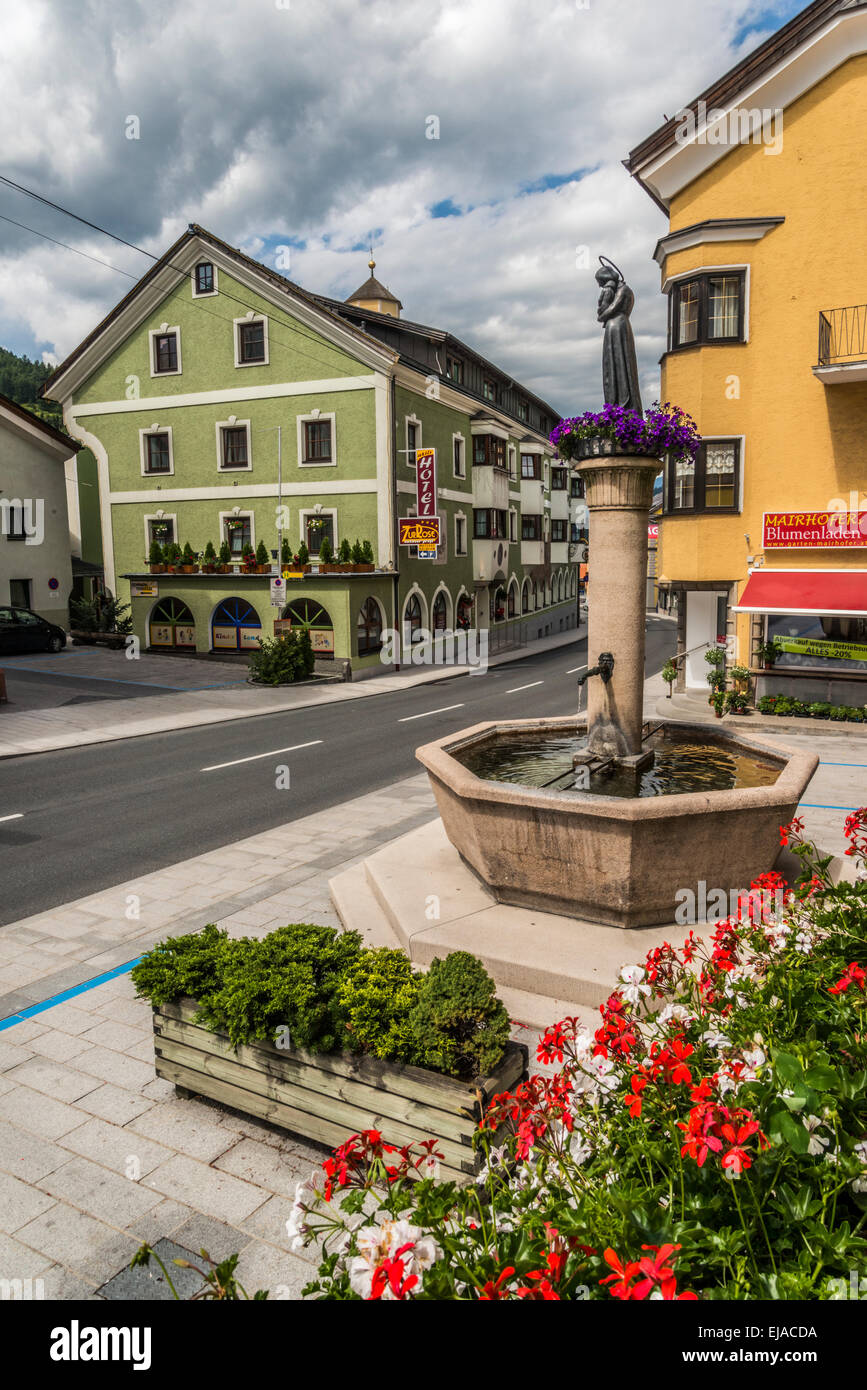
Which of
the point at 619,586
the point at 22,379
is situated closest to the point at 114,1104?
the point at 619,586

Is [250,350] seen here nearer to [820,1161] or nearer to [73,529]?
[73,529]

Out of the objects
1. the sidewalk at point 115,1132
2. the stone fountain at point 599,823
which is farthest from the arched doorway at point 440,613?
the sidewalk at point 115,1132

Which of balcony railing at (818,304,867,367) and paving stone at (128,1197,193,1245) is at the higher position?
balcony railing at (818,304,867,367)

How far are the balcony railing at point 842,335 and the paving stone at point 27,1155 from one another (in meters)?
21.0

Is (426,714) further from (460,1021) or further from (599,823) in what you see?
(460,1021)

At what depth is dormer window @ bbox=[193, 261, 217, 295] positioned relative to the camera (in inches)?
1319

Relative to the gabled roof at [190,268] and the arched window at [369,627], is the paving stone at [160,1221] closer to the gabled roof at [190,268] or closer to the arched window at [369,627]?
the arched window at [369,627]

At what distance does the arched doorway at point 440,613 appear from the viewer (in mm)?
37750

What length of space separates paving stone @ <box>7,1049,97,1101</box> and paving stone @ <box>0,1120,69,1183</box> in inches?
15.3

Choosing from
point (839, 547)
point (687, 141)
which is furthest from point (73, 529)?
point (839, 547)

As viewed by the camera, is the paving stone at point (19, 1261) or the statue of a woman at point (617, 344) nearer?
the paving stone at point (19, 1261)

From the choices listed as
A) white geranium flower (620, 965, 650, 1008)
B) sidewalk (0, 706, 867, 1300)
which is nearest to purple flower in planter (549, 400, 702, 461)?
sidewalk (0, 706, 867, 1300)

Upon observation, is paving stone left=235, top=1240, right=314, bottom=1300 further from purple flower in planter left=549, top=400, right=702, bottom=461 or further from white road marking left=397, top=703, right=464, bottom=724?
white road marking left=397, top=703, right=464, bottom=724
